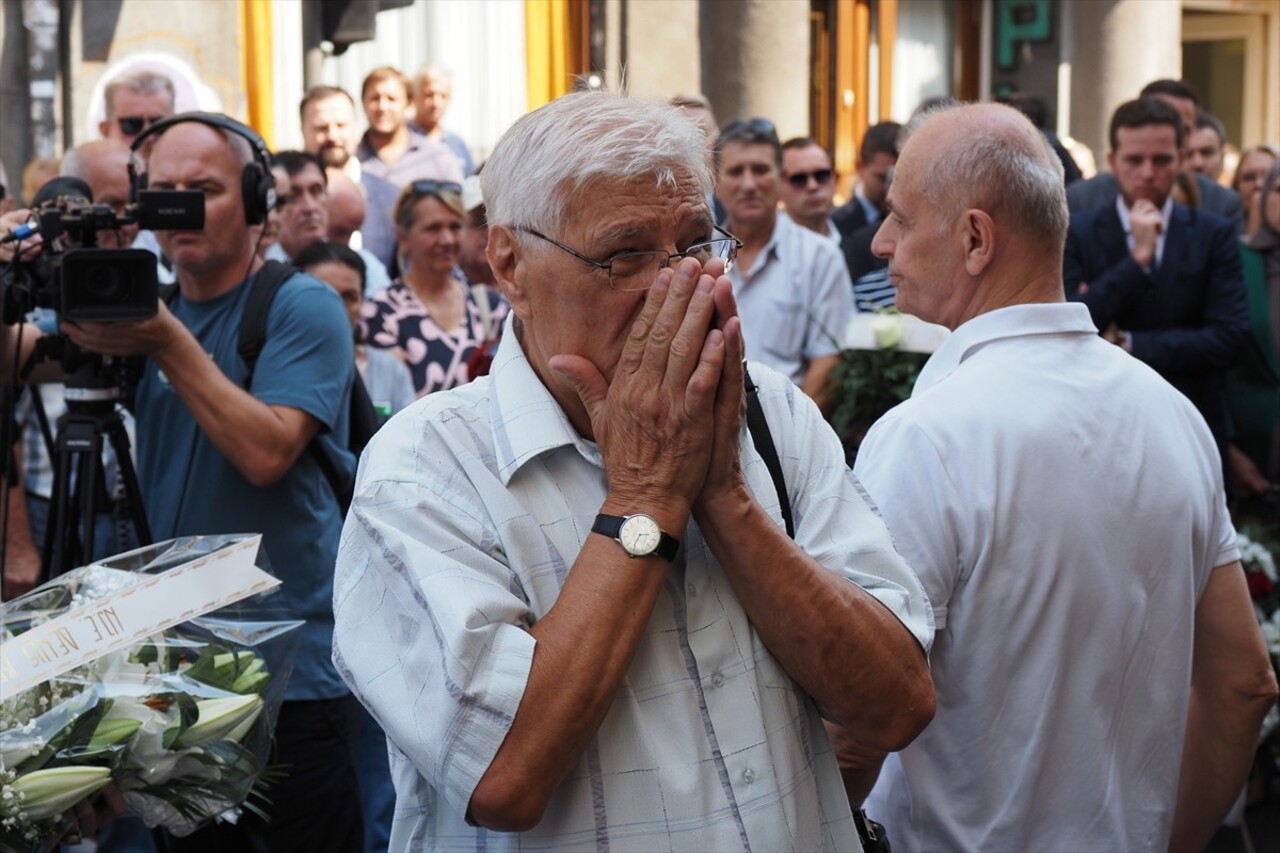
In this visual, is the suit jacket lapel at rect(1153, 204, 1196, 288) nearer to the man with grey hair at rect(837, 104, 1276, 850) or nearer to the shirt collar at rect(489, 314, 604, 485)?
the man with grey hair at rect(837, 104, 1276, 850)

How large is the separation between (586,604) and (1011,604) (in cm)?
103

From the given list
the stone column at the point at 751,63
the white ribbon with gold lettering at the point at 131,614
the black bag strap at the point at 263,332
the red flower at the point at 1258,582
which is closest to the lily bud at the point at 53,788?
the white ribbon with gold lettering at the point at 131,614

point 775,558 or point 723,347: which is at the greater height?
point 723,347

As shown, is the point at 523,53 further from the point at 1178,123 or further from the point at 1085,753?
the point at 1085,753

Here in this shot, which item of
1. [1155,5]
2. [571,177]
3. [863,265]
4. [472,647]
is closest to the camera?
[472,647]

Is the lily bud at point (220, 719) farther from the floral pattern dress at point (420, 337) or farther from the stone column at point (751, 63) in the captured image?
the stone column at point (751, 63)

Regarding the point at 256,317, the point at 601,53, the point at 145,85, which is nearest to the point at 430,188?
the point at 145,85

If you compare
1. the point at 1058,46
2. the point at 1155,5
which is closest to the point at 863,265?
the point at 1155,5

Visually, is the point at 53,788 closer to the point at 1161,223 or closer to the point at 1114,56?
the point at 1161,223

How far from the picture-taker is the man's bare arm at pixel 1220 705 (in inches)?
115

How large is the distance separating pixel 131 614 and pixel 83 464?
0.83 metres

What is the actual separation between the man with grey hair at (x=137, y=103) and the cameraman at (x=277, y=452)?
2289 mm

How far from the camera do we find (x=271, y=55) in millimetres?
9562

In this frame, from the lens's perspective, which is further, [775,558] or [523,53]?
[523,53]
